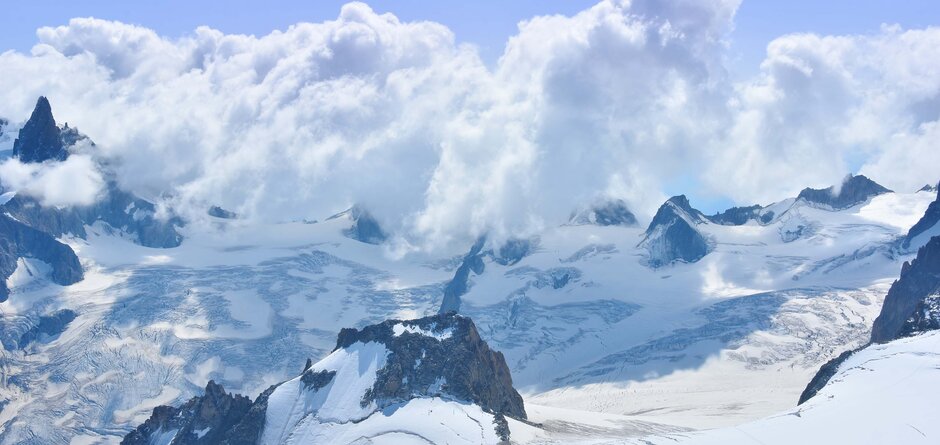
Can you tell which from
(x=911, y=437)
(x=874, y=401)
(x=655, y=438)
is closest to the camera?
(x=911, y=437)

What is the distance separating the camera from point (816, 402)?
7328 inches

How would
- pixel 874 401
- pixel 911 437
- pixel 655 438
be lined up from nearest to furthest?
pixel 911 437 < pixel 874 401 < pixel 655 438

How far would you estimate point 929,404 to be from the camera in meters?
172

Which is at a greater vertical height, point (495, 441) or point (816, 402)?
point (816, 402)

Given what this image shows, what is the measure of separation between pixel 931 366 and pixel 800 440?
96.1ft

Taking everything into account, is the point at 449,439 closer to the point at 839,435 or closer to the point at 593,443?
the point at 593,443

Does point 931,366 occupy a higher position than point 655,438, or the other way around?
point 931,366

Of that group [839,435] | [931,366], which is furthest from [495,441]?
[931,366]

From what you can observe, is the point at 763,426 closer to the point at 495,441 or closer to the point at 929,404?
the point at 929,404

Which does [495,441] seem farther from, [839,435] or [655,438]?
[839,435]

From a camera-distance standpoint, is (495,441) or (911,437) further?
(495,441)

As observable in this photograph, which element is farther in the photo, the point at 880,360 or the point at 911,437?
the point at 880,360

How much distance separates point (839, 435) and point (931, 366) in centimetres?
2669

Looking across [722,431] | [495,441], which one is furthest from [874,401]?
[495,441]
